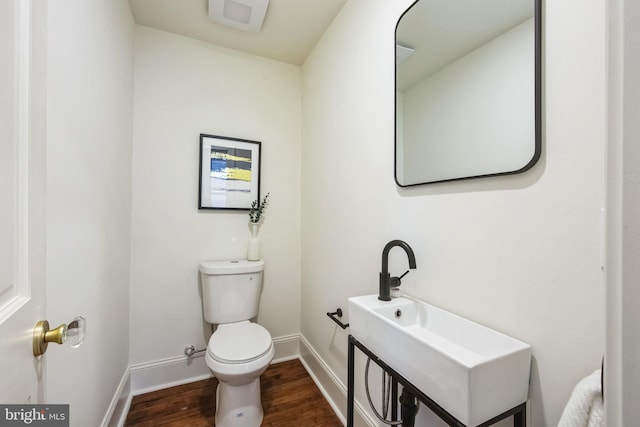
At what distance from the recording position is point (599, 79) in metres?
0.58

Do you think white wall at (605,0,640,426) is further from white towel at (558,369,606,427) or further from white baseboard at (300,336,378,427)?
white baseboard at (300,336,378,427)

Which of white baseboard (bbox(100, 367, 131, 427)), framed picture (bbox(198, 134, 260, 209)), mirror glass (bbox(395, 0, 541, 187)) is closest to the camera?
mirror glass (bbox(395, 0, 541, 187))

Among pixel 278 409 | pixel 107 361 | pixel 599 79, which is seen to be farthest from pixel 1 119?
pixel 278 409

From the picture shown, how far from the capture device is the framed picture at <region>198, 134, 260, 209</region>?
6.18 feet

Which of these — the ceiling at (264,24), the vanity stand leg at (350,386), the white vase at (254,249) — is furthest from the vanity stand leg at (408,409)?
Result: the ceiling at (264,24)

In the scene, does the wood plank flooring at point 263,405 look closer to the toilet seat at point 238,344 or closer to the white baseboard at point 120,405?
the white baseboard at point 120,405

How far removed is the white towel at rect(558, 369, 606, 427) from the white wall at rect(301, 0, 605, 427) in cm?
14

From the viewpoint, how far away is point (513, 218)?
2.46 feet

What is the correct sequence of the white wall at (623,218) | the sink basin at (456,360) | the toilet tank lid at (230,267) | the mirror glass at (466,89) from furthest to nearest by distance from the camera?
the toilet tank lid at (230,267) → the mirror glass at (466,89) → the sink basin at (456,360) → the white wall at (623,218)

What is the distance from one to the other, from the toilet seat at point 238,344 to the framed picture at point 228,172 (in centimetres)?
85

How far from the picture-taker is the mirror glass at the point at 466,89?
0.73 metres

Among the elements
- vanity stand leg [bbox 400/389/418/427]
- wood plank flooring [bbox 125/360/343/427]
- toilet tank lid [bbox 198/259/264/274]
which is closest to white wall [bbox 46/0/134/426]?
wood plank flooring [bbox 125/360/343/427]

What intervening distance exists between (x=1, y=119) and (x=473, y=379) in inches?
40.2

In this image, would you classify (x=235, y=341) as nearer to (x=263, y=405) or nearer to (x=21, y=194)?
(x=263, y=405)
